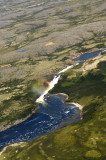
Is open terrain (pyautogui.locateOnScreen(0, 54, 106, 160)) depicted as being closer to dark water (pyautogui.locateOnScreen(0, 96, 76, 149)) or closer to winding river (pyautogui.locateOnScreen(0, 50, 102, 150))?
winding river (pyautogui.locateOnScreen(0, 50, 102, 150))

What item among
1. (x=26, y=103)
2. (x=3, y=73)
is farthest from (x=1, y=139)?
(x=3, y=73)

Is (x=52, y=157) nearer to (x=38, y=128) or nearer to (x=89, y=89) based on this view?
(x=38, y=128)

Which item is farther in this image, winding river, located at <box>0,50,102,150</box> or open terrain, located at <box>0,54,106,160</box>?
winding river, located at <box>0,50,102,150</box>

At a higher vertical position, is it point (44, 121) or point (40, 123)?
point (44, 121)

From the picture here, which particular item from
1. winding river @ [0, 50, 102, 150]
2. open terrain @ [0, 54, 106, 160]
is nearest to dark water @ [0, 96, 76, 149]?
winding river @ [0, 50, 102, 150]

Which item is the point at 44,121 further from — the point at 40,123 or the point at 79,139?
the point at 79,139

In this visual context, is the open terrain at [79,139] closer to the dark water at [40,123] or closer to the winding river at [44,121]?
the winding river at [44,121]

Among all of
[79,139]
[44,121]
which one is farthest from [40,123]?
[79,139]
